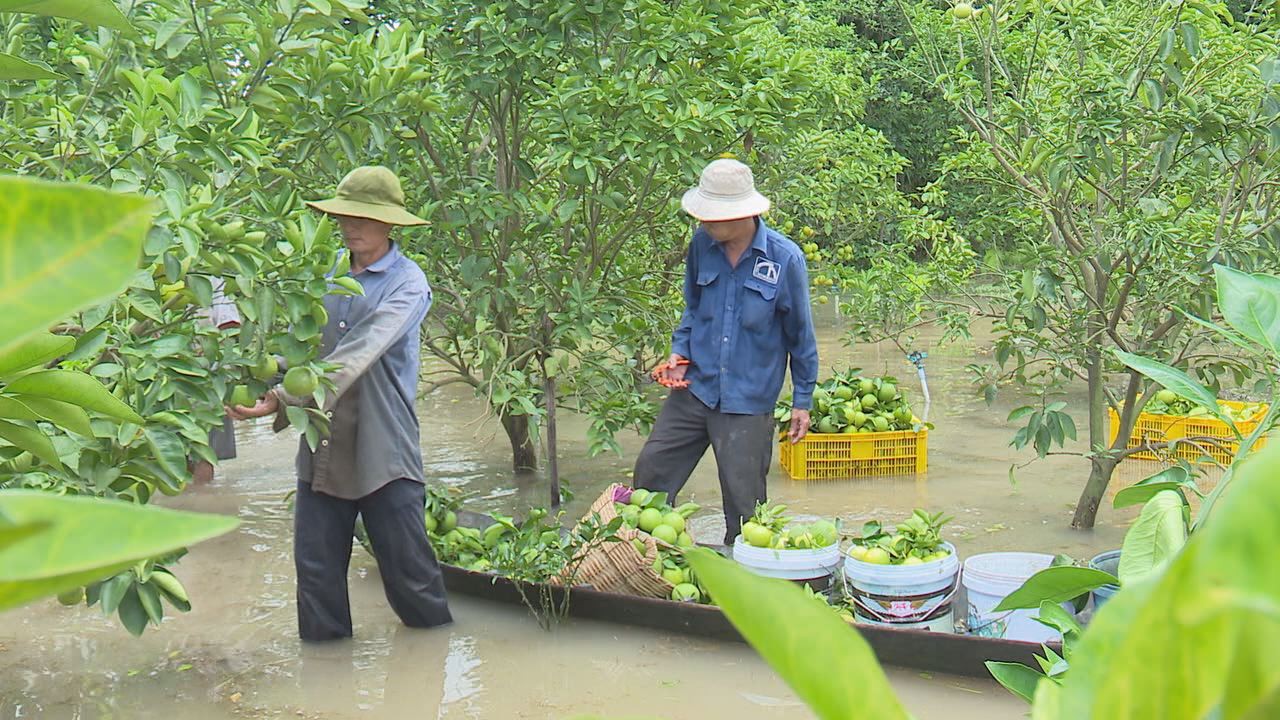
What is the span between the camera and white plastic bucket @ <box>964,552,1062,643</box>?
13.6ft

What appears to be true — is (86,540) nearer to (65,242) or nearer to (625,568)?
(65,242)

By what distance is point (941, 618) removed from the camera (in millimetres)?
4352

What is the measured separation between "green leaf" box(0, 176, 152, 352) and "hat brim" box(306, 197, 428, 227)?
411cm

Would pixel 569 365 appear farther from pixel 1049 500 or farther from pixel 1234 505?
pixel 1234 505

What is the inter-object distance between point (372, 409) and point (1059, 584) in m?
3.57

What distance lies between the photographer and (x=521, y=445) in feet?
24.4

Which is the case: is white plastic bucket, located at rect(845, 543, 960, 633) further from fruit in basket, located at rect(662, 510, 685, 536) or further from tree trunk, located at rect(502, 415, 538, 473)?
tree trunk, located at rect(502, 415, 538, 473)

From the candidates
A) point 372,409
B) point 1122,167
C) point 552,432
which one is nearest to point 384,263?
point 372,409

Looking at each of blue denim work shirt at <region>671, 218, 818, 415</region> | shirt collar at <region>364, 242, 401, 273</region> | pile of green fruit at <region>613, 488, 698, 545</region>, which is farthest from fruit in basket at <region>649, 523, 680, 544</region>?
shirt collar at <region>364, 242, 401, 273</region>

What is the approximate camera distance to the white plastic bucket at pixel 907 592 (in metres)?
4.25

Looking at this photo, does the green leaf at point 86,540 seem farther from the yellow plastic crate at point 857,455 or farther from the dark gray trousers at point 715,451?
the yellow plastic crate at point 857,455

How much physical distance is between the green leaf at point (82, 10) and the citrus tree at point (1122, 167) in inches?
172

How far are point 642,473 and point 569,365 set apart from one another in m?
1.17

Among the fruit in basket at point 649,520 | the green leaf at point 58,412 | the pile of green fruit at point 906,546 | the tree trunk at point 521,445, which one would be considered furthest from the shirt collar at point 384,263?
the green leaf at point 58,412
